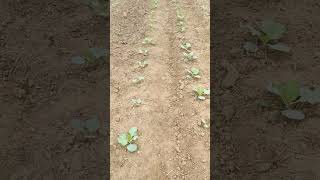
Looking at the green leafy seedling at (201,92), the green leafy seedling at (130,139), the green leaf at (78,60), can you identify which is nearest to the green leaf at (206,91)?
the green leafy seedling at (201,92)

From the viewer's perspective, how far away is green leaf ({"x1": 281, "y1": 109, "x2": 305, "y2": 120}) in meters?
5.03

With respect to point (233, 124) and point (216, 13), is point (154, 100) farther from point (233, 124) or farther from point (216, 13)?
point (216, 13)

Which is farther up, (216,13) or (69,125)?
(216,13)

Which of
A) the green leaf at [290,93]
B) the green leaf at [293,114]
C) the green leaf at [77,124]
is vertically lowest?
the green leaf at [293,114]

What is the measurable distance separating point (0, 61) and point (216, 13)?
349cm

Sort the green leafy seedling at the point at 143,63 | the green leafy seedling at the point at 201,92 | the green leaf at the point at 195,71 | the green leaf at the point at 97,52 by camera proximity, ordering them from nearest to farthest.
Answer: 1. the green leafy seedling at the point at 201,92
2. the green leaf at the point at 195,71
3. the green leafy seedling at the point at 143,63
4. the green leaf at the point at 97,52

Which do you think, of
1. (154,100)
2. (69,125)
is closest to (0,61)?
(69,125)

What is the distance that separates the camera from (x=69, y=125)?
5.02 meters

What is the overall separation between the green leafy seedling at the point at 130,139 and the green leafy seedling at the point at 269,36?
7.55 feet

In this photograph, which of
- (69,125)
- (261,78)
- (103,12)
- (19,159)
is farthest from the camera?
(103,12)

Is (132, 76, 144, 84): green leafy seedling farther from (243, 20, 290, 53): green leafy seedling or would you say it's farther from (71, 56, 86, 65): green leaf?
(243, 20, 290, 53): green leafy seedling

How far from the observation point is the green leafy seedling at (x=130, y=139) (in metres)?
A: 4.69

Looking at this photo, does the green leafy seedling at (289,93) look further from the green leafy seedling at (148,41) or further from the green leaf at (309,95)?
the green leafy seedling at (148,41)

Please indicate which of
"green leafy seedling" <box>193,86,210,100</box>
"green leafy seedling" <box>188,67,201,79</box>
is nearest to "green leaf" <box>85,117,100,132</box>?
"green leafy seedling" <box>193,86,210,100</box>
